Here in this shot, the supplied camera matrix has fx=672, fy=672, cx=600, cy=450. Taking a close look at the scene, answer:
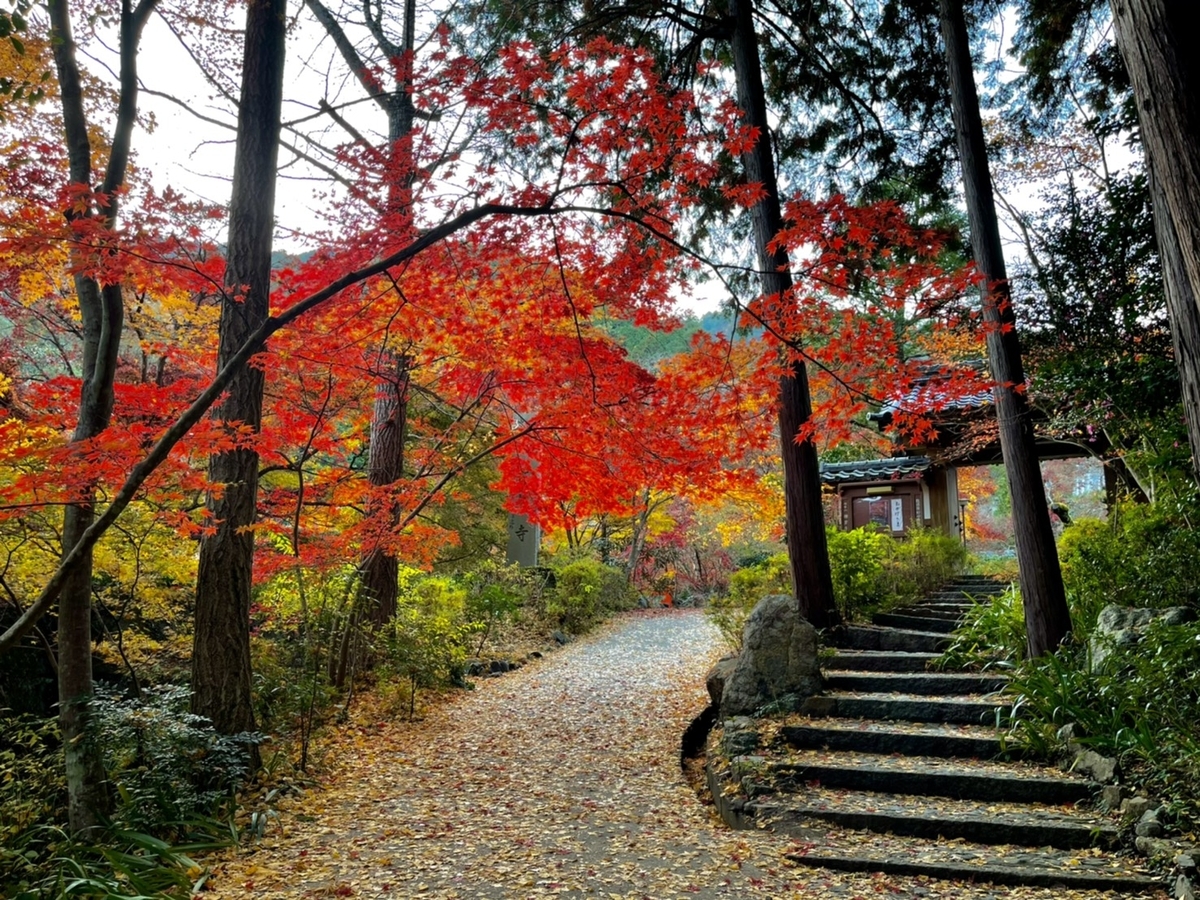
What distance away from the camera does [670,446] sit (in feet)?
23.0

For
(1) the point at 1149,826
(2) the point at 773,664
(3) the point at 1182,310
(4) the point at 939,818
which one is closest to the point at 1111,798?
(1) the point at 1149,826

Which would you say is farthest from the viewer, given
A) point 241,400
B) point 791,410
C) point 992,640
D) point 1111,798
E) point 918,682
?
point 791,410

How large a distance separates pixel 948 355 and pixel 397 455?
1082 cm

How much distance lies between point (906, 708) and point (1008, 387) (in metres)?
2.80

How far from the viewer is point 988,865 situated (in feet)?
11.6

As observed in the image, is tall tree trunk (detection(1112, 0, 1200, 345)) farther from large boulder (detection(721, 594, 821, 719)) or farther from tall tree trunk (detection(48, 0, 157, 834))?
tall tree trunk (detection(48, 0, 157, 834))

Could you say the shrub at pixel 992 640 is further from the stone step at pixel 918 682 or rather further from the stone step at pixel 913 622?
the stone step at pixel 913 622

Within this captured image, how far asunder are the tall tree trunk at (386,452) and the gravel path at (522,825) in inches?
59.5

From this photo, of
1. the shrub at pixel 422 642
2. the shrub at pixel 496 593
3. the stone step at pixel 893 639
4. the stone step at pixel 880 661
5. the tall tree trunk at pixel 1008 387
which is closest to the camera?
the tall tree trunk at pixel 1008 387

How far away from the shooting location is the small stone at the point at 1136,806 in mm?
3586

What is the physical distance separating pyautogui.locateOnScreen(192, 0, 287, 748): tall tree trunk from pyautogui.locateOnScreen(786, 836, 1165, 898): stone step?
151 inches

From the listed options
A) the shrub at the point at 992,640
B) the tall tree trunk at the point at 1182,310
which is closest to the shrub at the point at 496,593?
the shrub at the point at 992,640

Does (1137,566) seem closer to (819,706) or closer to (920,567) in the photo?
(819,706)

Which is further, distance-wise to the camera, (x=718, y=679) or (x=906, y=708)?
(x=718, y=679)
